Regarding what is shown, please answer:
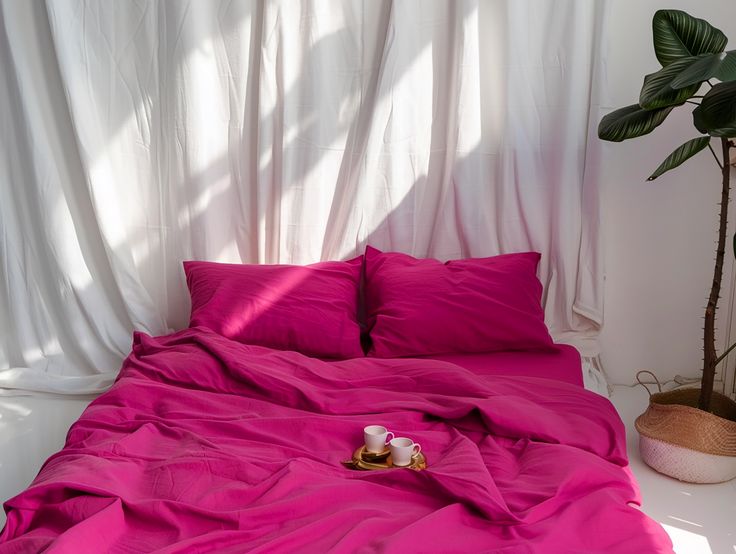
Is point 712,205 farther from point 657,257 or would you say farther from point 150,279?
point 150,279

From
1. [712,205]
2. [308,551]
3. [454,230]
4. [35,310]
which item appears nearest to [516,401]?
[308,551]

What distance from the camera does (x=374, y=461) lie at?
1901mm

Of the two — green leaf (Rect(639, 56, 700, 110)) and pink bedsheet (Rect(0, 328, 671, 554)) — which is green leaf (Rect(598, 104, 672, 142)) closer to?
green leaf (Rect(639, 56, 700, 110))

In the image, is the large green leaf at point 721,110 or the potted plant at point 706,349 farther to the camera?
the potted plant at point 706,349

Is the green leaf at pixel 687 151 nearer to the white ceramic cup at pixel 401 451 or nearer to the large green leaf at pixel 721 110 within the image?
the large green leaf at pixel 721 110

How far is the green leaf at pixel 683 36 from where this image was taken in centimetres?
247

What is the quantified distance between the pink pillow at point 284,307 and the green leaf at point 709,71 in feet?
4.81

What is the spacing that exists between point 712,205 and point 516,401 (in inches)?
59.2

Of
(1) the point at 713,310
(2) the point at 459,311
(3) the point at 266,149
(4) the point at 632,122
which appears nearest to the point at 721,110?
(4) the point at 632,122

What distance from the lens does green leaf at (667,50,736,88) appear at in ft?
6.52

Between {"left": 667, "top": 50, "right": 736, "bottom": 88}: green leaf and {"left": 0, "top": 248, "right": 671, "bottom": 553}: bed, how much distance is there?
0.97 meters

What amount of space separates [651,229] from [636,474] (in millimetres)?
1109

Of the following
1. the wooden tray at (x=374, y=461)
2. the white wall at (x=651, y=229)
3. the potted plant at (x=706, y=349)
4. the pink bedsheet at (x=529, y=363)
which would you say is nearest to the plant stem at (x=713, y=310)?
the potted plant at (x=706, y=349)

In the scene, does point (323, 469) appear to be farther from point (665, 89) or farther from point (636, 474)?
point (665, 89)
